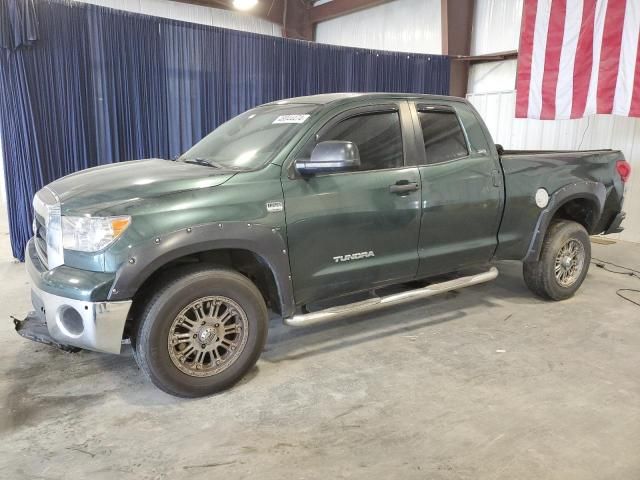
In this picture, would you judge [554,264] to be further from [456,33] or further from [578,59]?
[456,33]

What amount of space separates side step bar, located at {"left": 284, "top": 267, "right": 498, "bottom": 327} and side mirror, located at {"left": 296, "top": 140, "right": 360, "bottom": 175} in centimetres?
92

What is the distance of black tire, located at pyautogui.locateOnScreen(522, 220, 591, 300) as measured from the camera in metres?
4.55

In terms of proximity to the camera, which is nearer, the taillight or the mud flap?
the mud flap

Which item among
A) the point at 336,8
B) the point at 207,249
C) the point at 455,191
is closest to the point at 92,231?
the point at 207,249

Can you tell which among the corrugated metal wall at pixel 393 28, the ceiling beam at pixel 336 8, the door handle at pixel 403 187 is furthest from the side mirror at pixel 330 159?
the ceiling beam at pixel 336 8

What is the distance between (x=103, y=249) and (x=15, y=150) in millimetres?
4000

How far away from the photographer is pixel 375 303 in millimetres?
3572

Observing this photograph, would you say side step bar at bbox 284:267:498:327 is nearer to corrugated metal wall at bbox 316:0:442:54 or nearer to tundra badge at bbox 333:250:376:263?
tundra badge at bbox 333:250:376:263

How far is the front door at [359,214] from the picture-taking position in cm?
322

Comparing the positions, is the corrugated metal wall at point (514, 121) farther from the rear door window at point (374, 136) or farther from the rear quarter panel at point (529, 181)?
the rear door window at point (374, 136)

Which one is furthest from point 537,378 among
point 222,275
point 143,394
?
point 143,394

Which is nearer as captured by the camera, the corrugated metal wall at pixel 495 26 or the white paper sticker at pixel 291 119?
the white paper sticker at pixel 291 119

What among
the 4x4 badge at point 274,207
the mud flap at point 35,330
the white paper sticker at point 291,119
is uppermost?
the white paper sticker at point 291,119

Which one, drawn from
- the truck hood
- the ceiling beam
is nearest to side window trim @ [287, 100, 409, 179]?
the truck hood
